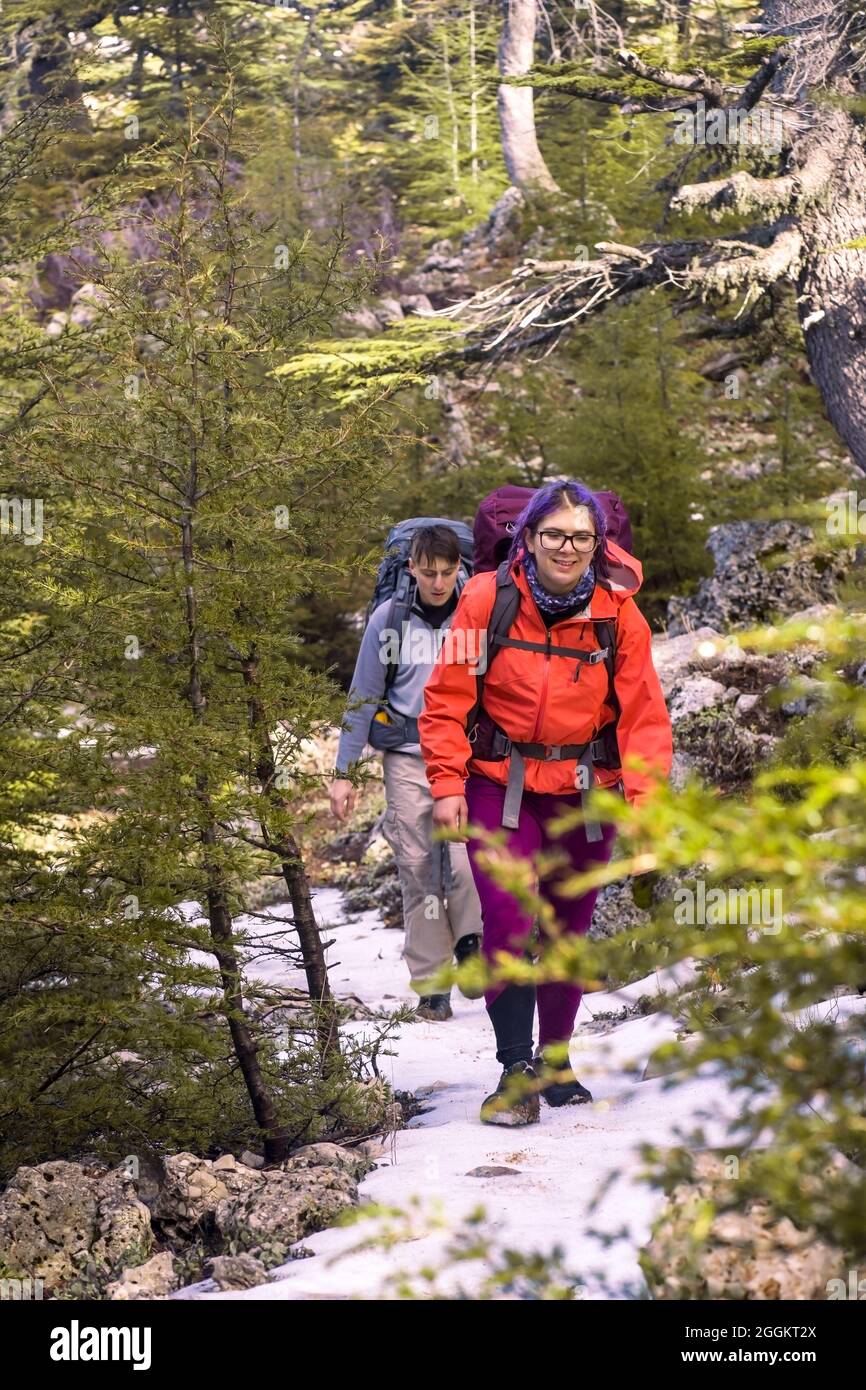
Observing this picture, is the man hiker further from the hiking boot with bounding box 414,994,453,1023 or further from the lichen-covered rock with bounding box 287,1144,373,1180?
the lichen-covered rock with bounding box 287,1144,373,1180

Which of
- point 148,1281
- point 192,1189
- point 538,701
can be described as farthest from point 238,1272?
point 538,701

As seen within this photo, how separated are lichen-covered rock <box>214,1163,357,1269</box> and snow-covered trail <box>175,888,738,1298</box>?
7 cm

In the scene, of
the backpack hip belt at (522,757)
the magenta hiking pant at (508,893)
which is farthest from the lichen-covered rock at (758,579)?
the backpack hip belt at (522,757)

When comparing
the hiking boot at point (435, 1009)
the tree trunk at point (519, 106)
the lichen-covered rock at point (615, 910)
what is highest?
the tree trunk at point (519, 106)

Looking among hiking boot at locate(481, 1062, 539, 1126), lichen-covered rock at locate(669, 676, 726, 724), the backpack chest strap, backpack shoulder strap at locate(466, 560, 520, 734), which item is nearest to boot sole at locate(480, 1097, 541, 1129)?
hiking boot at locate(481, 1062, 539, 1126)

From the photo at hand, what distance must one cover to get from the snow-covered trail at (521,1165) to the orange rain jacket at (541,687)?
1.07 metres

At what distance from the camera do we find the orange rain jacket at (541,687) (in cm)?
490

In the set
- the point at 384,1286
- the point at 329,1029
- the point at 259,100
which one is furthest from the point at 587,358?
the point at 259,100

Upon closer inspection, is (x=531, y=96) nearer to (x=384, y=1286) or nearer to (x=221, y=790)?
(x=221, y=790)

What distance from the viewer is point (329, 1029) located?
562cm

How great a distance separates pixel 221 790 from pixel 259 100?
98.7 ft

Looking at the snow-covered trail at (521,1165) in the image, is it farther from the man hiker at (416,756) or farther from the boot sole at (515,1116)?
the man hiker at (416,756)

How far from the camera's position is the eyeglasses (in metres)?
4.72
